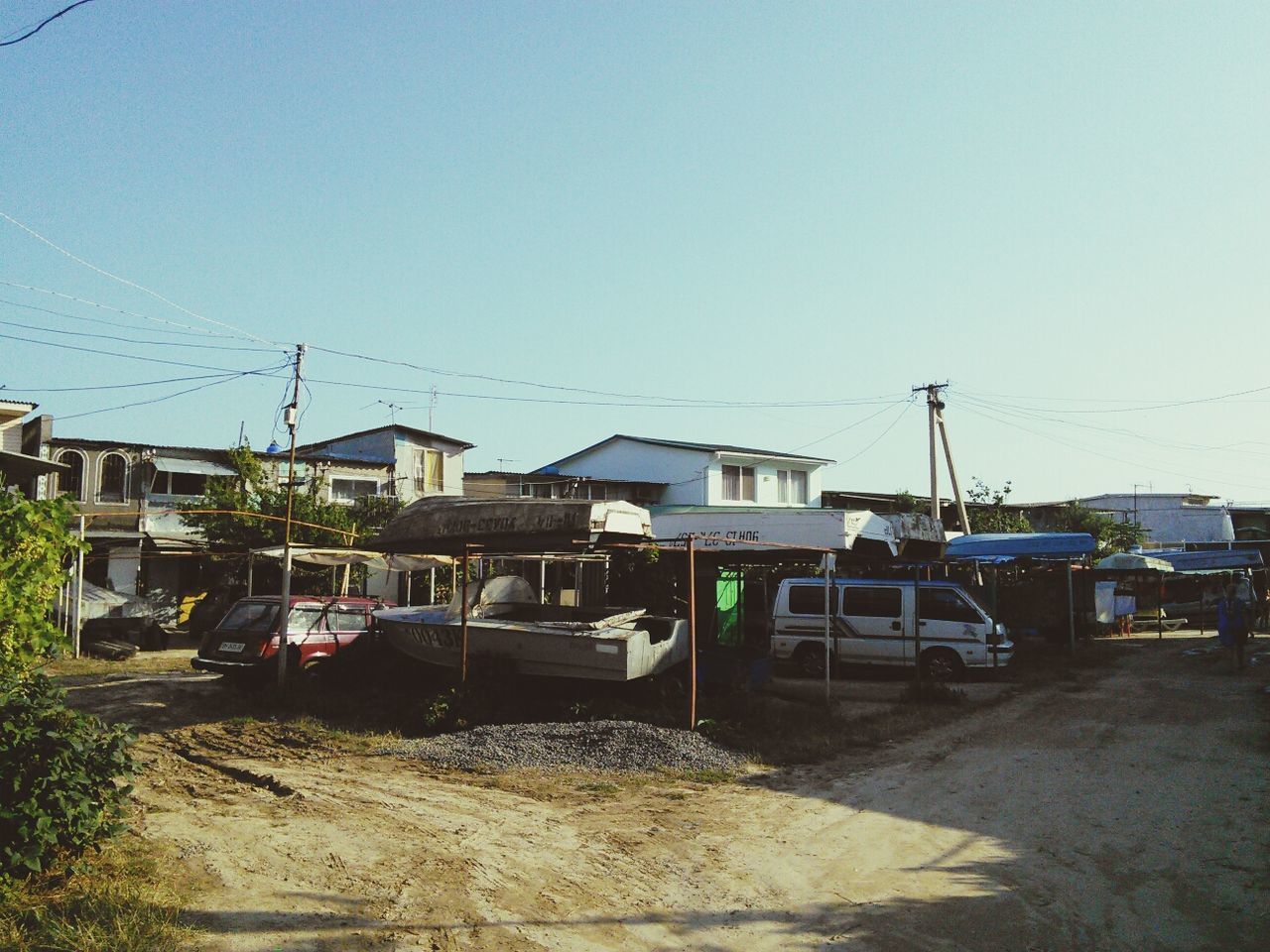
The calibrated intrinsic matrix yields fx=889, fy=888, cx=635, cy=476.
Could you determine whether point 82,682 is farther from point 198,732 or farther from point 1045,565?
point 1045,565

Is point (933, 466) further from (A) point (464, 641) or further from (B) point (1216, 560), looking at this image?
(A) point (464, 641)

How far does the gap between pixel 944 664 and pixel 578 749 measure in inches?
347

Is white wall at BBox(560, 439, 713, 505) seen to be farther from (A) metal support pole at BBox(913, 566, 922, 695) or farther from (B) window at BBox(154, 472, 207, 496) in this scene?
(A) metal support pole at BBox(913, 566, 922, 695)

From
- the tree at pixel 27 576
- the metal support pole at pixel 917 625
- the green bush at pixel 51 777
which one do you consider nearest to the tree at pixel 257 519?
the metal support pole at pixel 917 625

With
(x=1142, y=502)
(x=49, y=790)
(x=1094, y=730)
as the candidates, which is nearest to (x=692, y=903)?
(x=49, y=790)

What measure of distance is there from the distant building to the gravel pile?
25935mm

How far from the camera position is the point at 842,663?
17062 millimetres

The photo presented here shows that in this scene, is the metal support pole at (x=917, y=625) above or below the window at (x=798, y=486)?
below

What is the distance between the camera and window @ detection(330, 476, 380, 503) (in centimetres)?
3198

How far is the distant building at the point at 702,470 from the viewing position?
122ft

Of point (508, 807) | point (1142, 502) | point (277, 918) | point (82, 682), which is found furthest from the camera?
point (1142, 502)

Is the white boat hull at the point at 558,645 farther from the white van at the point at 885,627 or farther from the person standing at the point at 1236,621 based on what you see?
the person standing at the point at 1236,621

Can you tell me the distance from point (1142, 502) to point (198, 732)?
6007cm

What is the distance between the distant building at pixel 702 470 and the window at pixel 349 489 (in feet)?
23.9
